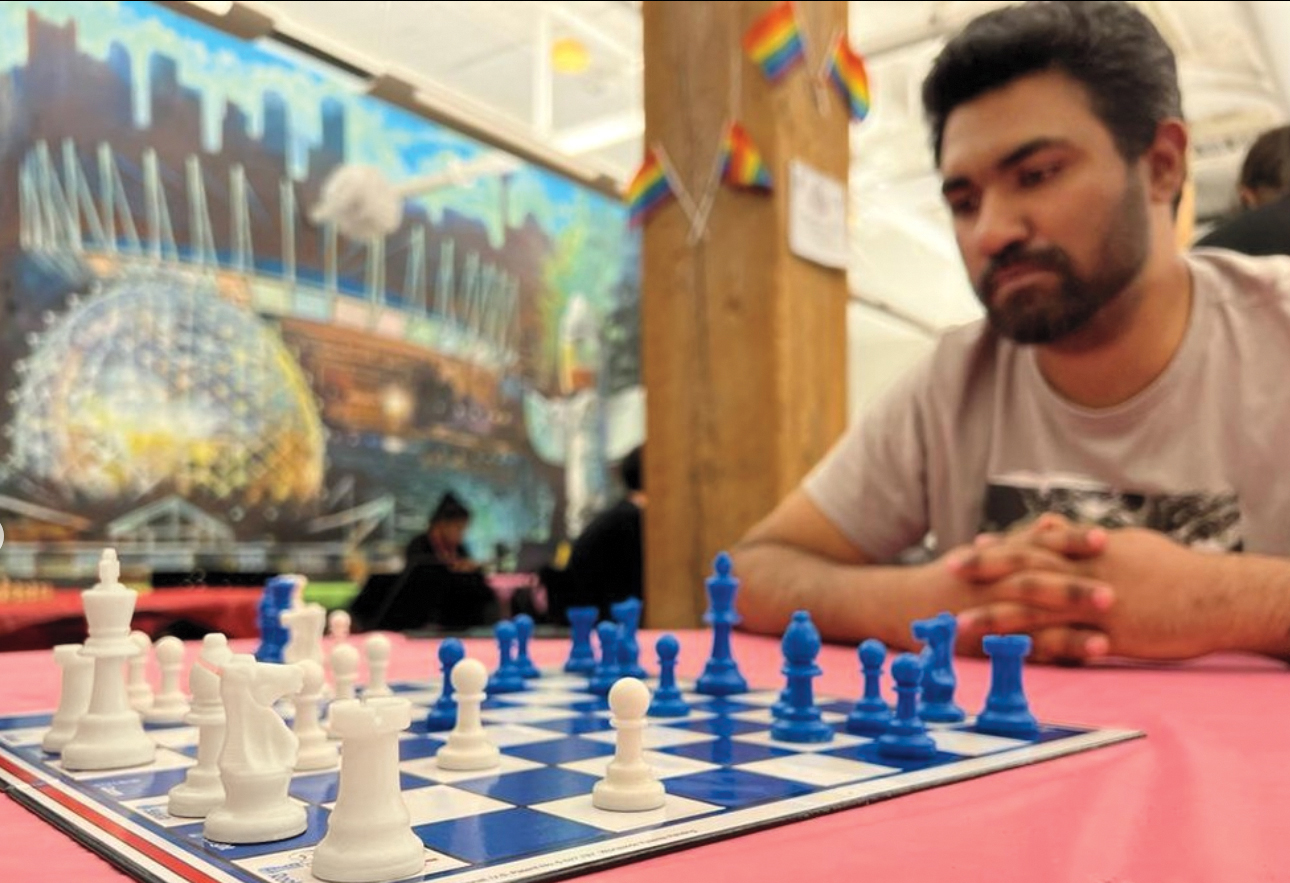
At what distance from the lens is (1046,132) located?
1.62 m

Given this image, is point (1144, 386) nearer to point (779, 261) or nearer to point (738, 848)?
point (779, 261)

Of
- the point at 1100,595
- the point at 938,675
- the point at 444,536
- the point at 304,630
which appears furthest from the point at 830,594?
the point at 444,536

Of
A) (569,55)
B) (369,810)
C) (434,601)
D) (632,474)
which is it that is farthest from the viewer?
(569,55)

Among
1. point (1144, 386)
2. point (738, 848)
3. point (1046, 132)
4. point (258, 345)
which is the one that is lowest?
point (738, 848)

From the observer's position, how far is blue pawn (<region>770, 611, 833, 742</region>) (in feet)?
2.96

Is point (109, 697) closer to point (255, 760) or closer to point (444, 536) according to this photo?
point (255, 760)

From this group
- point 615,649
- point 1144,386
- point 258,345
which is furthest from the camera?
point 258,345

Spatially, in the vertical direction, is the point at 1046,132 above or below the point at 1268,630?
above

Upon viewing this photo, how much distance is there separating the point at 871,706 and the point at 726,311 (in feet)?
5.87

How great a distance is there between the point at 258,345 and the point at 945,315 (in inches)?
326

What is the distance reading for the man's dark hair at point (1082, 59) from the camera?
1.64m

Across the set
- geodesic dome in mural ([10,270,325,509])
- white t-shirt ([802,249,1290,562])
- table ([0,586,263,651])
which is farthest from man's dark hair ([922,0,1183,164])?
geodesic dome in mural ([10,270,325,509])

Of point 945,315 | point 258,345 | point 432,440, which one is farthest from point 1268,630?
point 945,315

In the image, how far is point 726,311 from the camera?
2.66m
